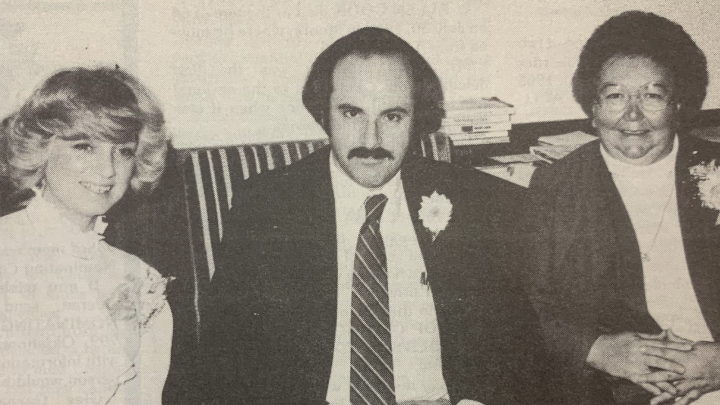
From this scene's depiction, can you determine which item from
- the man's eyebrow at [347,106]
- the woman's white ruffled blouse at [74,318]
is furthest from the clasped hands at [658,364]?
the woman's white ruffled blouse at [74,318]

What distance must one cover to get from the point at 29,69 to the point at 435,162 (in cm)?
69

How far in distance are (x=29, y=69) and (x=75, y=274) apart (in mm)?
348

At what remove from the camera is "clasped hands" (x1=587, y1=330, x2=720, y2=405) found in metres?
1.13

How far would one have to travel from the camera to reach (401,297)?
3.72 feet

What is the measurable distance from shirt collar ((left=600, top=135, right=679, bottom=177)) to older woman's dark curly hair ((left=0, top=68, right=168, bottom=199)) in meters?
0.76

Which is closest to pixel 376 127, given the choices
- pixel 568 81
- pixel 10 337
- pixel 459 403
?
pixel 568 81

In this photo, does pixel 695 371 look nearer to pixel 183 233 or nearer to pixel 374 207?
pixel 374 207

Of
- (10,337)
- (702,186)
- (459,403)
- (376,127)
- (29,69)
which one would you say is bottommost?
(459,403)

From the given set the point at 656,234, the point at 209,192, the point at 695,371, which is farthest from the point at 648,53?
the point at 209,192

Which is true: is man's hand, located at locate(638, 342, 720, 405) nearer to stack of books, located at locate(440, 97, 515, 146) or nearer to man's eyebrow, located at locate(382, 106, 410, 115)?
stack of books, located at locate(440, 97, 515, 146)

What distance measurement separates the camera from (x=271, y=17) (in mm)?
1138

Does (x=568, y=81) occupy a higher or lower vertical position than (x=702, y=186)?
higher

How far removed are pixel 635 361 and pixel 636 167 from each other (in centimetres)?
33

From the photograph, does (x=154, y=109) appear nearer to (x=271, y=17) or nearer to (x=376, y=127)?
(x=271, y=17)
